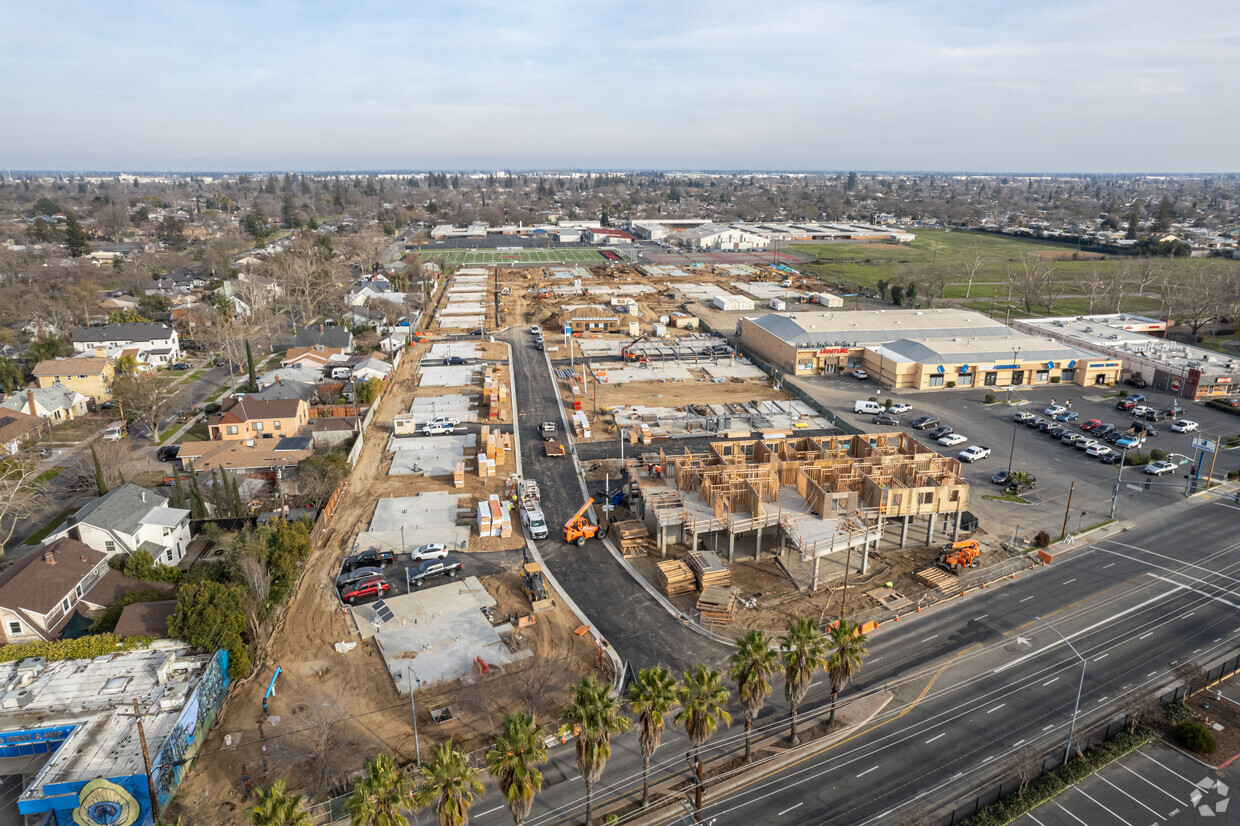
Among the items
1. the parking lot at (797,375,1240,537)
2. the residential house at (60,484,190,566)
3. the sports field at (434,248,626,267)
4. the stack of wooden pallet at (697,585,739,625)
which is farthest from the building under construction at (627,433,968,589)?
the sports field at (434,248,626,267)

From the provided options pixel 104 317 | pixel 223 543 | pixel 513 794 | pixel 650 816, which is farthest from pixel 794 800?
pixel 104 317

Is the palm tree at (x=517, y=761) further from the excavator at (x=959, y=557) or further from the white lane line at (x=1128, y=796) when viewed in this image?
the excavator at (x=959, y=557)

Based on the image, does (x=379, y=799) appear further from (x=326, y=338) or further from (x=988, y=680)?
(x=326, y=338)

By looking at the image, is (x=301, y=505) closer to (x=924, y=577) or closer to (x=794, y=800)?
(x=794, y=800)

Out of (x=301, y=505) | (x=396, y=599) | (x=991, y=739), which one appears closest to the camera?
(x=991, y=739)

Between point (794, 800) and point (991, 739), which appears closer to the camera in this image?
point (794, 800)

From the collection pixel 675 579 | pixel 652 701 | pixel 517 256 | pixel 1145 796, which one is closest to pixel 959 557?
pixel 1145 796

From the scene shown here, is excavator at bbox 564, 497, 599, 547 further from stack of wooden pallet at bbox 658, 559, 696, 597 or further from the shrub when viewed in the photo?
the shrub
